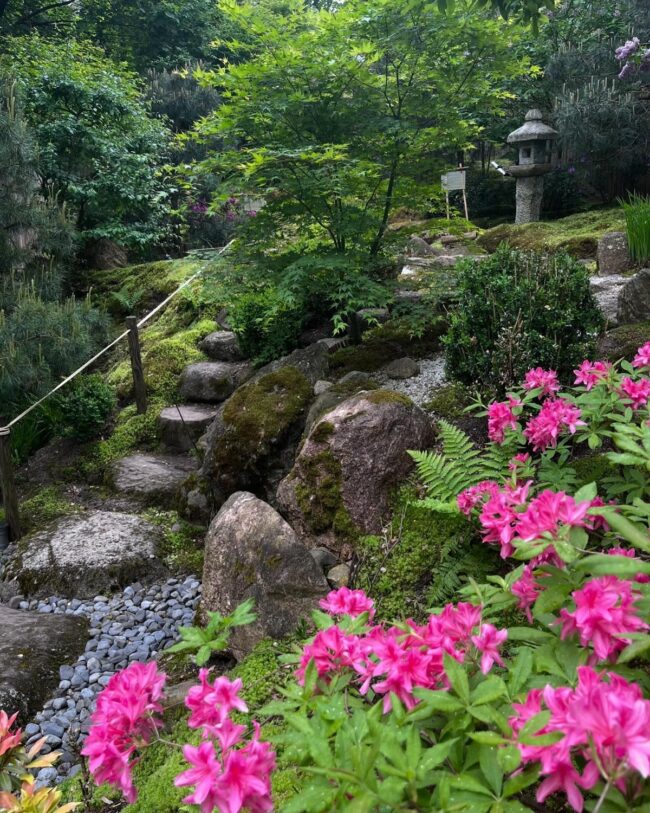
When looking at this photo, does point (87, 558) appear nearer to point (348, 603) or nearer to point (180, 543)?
point (180, 543)

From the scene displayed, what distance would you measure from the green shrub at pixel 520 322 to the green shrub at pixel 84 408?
147 inches

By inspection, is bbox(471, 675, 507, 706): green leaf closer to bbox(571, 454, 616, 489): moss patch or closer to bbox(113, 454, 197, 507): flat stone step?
bbox(571, 454, 616, 489): moss patch

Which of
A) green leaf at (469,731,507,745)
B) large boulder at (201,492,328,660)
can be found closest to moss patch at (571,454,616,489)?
large boulder at (201,492,328,660)

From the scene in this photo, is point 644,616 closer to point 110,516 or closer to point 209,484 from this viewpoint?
point 209,484

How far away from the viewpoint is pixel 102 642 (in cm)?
346

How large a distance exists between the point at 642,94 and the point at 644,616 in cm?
1091

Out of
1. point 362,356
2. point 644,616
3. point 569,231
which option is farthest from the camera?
point 569,231

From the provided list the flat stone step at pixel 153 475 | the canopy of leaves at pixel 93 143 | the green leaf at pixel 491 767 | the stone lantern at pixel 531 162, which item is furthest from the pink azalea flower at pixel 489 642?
the stone lantern at pixel 531 162

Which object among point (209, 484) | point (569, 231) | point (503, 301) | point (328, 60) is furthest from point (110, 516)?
point (569, 231)

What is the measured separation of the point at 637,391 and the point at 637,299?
2.65 meters

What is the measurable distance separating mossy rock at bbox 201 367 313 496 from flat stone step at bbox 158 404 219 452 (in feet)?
4.07

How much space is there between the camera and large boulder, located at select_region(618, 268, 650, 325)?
404cm

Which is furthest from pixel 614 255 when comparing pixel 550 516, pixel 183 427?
pixel 550 516

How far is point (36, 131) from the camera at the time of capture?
8766 millimetres
